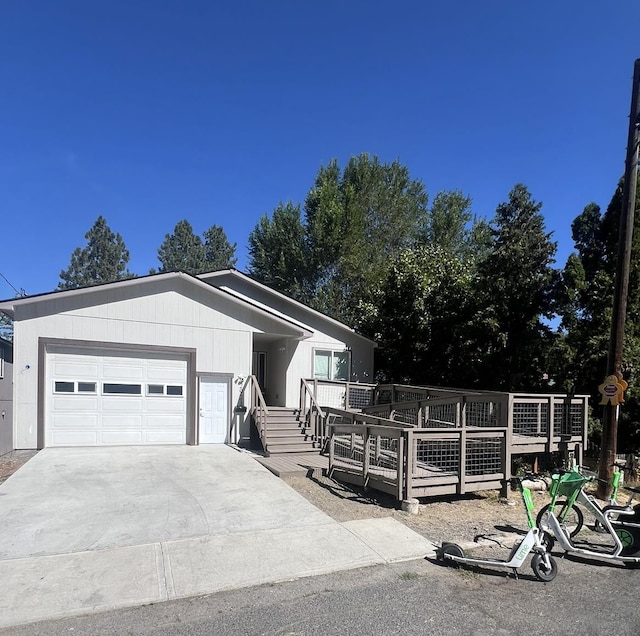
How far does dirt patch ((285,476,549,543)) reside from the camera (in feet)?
22.5

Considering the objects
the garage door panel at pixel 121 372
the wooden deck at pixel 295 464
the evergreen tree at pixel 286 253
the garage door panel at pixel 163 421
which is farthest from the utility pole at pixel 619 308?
the evergreen tree at pixel 286 253

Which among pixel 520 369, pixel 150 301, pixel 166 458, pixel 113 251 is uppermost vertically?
pixel 113 251

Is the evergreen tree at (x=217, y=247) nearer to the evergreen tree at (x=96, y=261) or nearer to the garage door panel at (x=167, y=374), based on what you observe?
the evergreen tree at (x=96, y=261)

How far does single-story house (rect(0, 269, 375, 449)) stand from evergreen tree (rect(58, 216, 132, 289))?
153ft

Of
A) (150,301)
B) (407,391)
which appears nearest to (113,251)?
(150,301)

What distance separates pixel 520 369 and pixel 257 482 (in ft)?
29.0

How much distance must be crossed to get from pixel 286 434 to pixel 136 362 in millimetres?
4369

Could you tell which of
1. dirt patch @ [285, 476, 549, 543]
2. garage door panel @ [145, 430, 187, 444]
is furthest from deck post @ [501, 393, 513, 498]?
garage door panel @ [145, 430, 187, 444]

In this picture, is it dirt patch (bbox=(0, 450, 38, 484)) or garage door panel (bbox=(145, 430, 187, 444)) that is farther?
garage door panel (bbox=(145, 430, 187, 444))

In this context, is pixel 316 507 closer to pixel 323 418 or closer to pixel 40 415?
pixel 323 418

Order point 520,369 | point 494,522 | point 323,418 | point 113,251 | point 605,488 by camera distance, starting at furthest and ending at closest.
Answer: point 113,251 → point 520,369 → point 323,418 → point 605,488 → point 494,522

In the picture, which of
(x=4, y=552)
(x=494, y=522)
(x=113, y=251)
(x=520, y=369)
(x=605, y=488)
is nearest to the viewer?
(x=4, y=552)

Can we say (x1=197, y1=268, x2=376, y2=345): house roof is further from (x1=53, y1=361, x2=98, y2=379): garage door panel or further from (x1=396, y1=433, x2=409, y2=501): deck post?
(x1=396, y1=433, x2=409, y2=501): deck post

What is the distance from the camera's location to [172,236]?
192 feet
